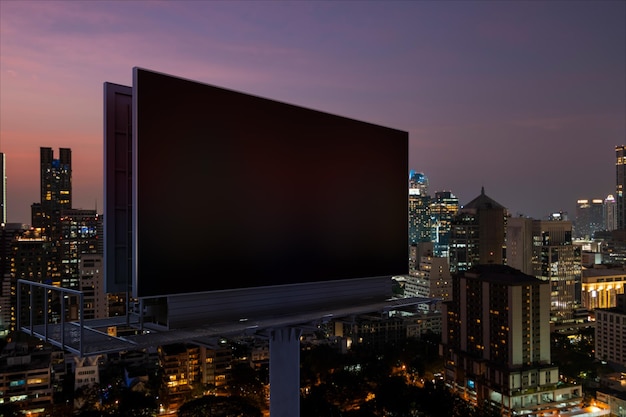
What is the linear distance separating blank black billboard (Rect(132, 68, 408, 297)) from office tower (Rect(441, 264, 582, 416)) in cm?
2535

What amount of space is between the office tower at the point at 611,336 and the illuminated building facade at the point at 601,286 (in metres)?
19.5

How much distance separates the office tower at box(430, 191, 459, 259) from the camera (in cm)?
→ 8085

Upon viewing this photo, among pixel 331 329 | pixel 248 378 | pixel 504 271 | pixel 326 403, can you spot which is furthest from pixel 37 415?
pixel 504 271

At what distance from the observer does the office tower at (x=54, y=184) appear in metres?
54.5

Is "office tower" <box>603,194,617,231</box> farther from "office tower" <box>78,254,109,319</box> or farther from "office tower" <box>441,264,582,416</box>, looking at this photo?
"office tower" <box>78,254,109,319</box>

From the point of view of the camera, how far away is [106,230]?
4066mm

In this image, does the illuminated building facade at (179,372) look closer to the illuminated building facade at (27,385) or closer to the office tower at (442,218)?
the illuminated building facade at (27,385)

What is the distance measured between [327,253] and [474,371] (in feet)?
93.1

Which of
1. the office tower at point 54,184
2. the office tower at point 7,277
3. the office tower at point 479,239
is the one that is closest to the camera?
the office tower at point 7,277

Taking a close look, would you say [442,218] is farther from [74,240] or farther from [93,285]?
[93,285]

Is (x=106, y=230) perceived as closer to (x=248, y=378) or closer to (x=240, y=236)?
(x=240, y=236)

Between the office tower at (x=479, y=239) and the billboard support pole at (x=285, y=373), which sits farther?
the office tower at (x=479, y=239)

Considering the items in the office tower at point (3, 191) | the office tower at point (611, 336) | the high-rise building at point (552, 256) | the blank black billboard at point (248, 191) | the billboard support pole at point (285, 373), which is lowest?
the office tower at point (611, 336)

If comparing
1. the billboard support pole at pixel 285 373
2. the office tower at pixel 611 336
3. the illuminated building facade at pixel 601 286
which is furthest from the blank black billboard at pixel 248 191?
the illuminated building facade at pixel 601 286
